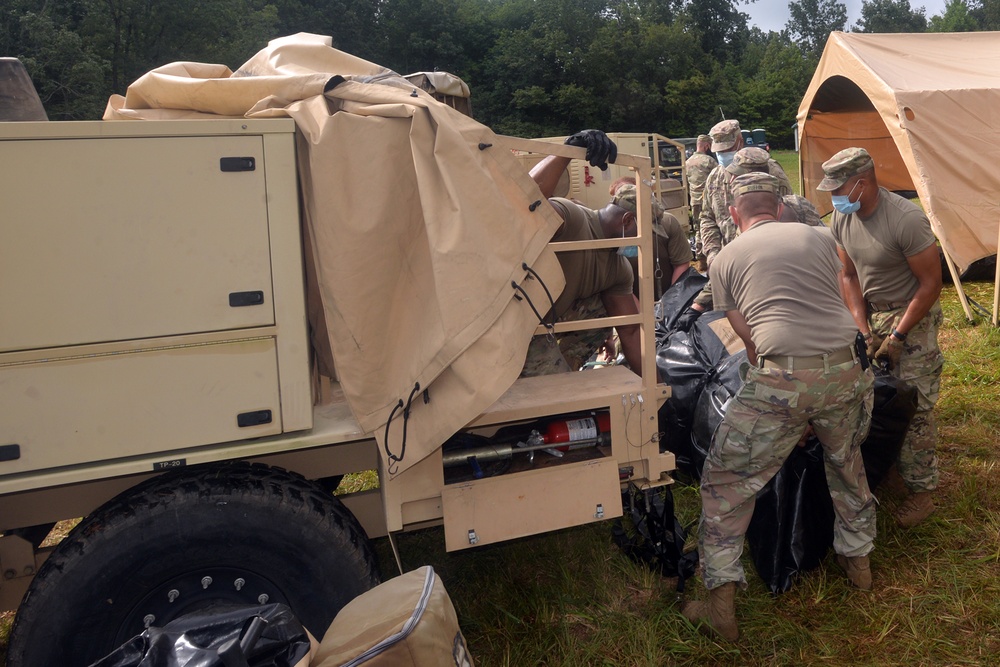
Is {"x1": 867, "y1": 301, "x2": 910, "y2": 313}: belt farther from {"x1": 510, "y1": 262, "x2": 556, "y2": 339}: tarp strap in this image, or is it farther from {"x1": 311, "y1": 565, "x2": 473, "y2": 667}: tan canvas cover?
{"x1": 311, "y1": 565, "x2": 473, "y2": 667}: tan canvas cover

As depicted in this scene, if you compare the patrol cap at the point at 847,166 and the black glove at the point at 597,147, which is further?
the patrol cap at the point at 847,166

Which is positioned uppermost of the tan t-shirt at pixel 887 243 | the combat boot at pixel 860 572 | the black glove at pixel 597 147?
the black glove at pixel 597 147

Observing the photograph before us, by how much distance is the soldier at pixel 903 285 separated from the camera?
4.30 m

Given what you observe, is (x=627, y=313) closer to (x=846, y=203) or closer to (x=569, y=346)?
(x=569, y=346)

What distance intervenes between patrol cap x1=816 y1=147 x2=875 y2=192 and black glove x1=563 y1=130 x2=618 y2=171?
1884 millimetres

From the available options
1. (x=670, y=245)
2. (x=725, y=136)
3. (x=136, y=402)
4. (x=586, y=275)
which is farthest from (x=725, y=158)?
(x=136, y=402)

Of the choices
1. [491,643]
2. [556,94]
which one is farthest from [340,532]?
[556,94]

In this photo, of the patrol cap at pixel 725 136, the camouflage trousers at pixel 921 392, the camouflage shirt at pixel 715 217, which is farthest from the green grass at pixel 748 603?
the patrol cap at pixel 725 136

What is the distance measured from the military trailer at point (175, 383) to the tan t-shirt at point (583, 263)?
839 millimetres

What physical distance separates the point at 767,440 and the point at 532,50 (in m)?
50.7

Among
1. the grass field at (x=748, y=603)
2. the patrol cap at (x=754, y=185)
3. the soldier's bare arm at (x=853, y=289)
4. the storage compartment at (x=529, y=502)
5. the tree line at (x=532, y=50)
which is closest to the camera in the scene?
the storage compartment at (x=529, y=502)

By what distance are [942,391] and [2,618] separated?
6.35 m

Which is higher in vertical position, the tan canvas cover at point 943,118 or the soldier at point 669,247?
the tan canvas cover at point 943,118

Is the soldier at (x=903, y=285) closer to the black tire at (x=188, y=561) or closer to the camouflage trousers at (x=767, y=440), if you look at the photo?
the camouflage trousers at (x=767, y=440)
